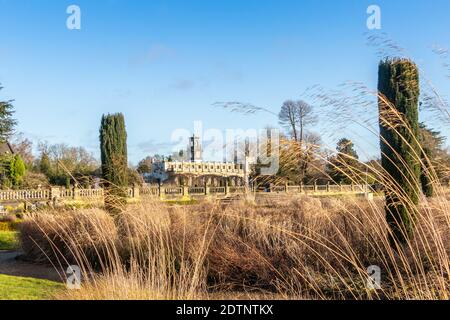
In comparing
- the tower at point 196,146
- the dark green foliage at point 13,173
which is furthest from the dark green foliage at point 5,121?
the tower at point 196,146

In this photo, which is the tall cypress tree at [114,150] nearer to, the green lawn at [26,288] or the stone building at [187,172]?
the green lawn at [26,288]

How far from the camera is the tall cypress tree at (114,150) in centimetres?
1135

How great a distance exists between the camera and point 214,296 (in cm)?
520

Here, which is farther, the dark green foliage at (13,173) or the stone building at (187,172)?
the stone building at (187,172)

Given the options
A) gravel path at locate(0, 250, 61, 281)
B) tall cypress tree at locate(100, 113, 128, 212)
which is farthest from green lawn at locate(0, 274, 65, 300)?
tall cypress tree at locate(100, 113, 128, 212)

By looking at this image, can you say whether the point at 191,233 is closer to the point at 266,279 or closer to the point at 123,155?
the point at 266,279

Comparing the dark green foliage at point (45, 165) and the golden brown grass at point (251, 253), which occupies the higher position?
the dark green foliage at point (45, 165)

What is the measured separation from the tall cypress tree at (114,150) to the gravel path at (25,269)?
8.62 feet

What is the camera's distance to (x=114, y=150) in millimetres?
12109

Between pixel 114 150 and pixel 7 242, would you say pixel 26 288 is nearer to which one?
pixel 114 150

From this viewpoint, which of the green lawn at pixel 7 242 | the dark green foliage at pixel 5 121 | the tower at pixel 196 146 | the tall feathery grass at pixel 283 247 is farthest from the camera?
the dark green foliage at pixel 5 121

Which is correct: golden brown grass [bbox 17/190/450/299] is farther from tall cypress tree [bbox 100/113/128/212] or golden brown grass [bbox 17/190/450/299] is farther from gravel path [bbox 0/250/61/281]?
tall cypress tree [bbox 100/113/128/212]

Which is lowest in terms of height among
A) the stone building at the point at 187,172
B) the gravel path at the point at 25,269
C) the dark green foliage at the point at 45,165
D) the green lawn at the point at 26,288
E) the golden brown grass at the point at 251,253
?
the gravel path at the point at 25,269
